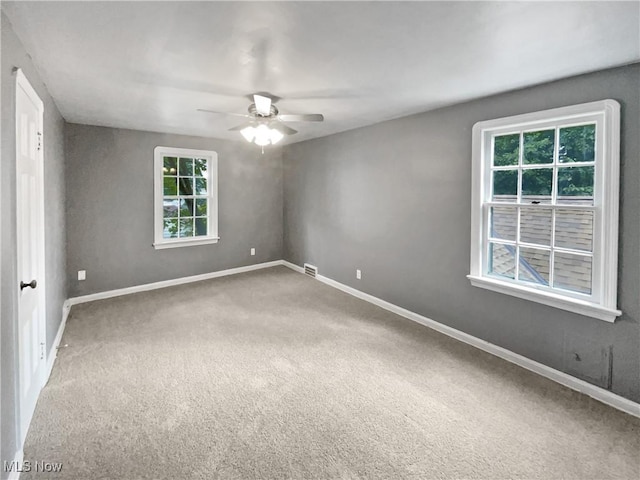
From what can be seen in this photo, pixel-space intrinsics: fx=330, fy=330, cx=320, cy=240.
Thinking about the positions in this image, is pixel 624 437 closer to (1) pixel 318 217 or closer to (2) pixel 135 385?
(2) pixel 135 385

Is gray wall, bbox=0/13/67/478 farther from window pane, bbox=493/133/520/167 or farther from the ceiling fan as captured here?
window pane, bbox=493/133/520/167

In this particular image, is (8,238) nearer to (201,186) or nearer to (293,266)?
(201,186)

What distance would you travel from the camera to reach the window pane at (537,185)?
2.71 m

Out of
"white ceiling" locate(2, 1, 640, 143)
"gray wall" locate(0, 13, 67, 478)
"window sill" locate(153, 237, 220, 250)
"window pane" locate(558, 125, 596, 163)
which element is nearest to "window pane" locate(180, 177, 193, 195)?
"window sill" locate(153, 237, 220, 250)

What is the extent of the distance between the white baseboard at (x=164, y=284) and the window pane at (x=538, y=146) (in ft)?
14.6

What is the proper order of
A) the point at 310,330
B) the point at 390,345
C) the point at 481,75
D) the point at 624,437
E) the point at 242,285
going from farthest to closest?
the point at 242,285 → the point at 310,330 → the point at 390,345 → the point at 481,75 → the point at 624,437

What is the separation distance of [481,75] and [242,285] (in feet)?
13.2

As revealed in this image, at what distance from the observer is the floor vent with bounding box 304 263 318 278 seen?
216 inches

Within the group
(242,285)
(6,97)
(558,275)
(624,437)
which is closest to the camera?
(6,97)

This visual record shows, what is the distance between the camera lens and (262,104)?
2746 millimetres

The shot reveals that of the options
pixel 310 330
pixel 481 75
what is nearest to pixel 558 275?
pixel 481 75

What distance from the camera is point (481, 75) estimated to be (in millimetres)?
2473

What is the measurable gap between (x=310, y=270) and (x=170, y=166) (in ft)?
8.93

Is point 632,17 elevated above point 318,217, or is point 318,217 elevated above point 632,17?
point 632,17
